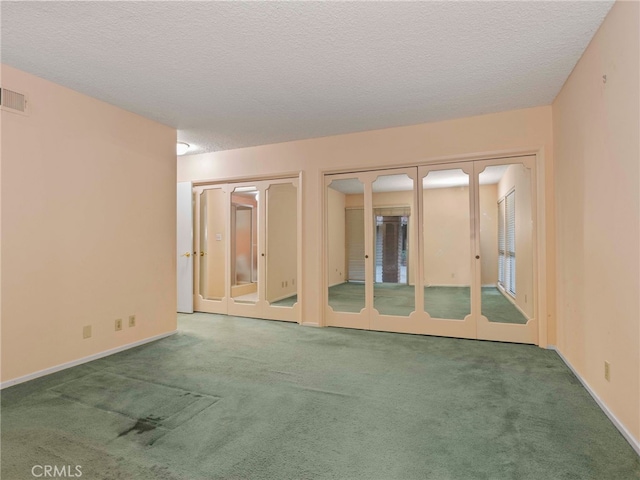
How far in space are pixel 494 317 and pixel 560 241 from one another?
1113 mm

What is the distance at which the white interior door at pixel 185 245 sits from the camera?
560 centimetres

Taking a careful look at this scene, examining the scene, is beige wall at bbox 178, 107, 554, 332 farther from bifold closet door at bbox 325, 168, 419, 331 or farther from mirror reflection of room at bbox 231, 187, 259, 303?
mirror reflection of room at bbox 231, 187, 259, 303

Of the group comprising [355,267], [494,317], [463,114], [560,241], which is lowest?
[494,317]

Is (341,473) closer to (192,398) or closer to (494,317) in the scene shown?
(192,398)

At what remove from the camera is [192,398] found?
258cm

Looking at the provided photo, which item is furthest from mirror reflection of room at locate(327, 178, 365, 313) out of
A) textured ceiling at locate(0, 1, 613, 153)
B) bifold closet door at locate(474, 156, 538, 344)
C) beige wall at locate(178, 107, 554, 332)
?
bifold closet door at locate(474, 156, 538, 344)

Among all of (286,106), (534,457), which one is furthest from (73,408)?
(286,106)

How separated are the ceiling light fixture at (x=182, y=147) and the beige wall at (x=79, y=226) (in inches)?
26.5

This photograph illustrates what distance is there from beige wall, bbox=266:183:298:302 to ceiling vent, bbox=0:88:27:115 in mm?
2885

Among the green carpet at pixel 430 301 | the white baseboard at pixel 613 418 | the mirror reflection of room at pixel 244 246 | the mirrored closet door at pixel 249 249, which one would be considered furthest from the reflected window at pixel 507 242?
the mirror reflection of room at pixel 244 246

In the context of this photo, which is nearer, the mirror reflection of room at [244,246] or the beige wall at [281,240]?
the beige wall at [281,240]

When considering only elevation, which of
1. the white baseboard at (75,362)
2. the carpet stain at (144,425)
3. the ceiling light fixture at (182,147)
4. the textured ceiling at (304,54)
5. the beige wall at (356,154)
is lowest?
the carpet stain at (144,425)

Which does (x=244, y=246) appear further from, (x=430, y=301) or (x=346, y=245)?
(x=430, y=301)

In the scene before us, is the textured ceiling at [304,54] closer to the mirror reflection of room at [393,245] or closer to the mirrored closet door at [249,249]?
the mirror reflection of room at [393,245]
